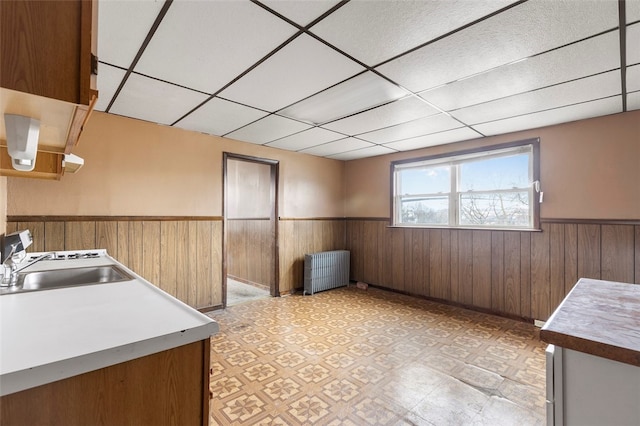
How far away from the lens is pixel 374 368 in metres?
2.51

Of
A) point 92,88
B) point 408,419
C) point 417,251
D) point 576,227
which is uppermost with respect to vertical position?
point 92,88

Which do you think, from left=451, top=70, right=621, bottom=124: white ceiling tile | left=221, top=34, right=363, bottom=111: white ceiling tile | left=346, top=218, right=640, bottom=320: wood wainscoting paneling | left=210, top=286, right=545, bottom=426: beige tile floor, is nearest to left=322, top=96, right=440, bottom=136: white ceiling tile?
left=451, top=70, right=621, bottom=124: white ceiling tile

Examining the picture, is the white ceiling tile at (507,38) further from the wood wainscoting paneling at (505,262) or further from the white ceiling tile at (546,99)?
the wood wainscoting paneling at (505,262)

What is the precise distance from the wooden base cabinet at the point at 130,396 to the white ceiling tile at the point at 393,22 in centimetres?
173

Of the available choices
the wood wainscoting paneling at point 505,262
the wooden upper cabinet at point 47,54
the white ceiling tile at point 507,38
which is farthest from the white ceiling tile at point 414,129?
the wooden upper cabinet at point 47,54

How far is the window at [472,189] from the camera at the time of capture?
373 cm

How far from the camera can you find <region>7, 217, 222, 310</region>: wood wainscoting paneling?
9.62ft

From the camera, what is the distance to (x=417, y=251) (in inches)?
185

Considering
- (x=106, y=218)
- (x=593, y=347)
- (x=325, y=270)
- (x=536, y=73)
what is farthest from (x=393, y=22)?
(x=325, y=270)

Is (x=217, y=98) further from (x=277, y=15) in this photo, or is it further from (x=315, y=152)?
(x=315, y=152)

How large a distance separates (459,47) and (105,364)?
235 cm

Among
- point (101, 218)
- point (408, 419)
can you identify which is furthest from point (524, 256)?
point (101, 218)

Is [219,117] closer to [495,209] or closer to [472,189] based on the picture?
[472,189]

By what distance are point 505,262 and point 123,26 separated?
444 centimetres
